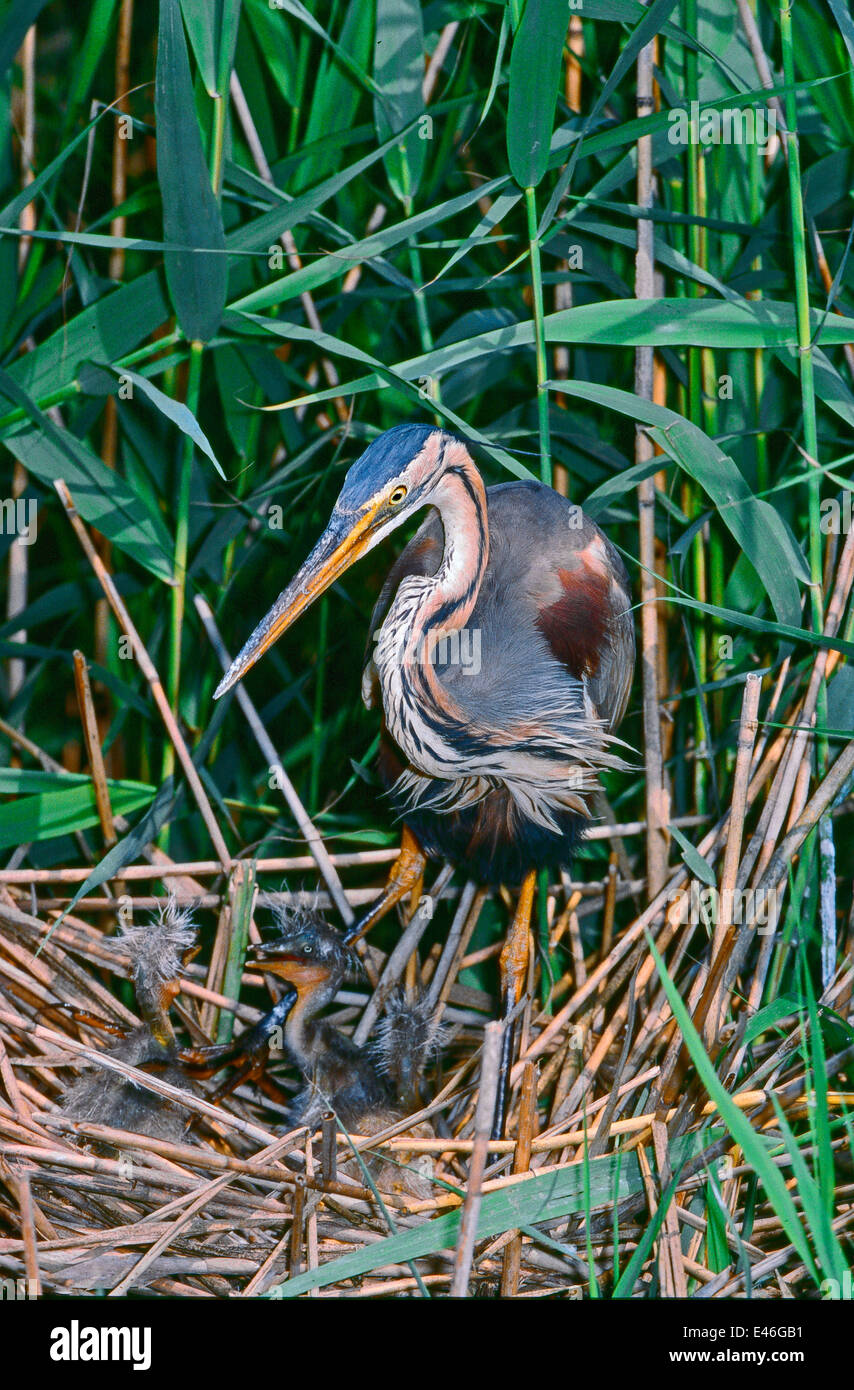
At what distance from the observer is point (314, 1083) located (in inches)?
77.4

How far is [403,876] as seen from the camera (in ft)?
7.51

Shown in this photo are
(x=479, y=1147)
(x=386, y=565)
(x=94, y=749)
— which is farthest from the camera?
(x=386, y=565)

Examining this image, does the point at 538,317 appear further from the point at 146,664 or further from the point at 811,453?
the point at 146,664

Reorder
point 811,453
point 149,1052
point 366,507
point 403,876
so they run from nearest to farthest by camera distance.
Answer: point 366,507 → point 811,453 → point 149,1052 → point 403,876

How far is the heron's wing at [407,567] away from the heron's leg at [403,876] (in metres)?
0.33

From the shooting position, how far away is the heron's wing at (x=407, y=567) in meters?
2.05

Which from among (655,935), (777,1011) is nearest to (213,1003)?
(655,935)

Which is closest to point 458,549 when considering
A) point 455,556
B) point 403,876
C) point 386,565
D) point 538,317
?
point 455,556

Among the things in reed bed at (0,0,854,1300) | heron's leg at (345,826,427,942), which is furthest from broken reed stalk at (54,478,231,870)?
heron's leg at (345,826,427,942)

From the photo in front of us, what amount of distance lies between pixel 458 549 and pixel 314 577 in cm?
26

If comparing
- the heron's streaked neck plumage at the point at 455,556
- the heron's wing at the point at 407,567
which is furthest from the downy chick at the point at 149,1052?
the heron's streaked neck plumage at the point at 455,556

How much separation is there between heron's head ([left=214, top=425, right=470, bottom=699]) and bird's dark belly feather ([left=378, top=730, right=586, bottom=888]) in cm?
44

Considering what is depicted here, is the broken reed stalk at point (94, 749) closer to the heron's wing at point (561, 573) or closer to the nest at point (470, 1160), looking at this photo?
the nest at point (470, 1160)

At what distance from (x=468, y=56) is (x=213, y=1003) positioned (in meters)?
1.79
